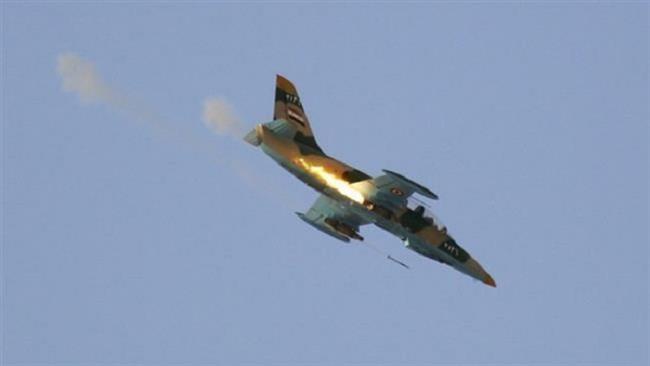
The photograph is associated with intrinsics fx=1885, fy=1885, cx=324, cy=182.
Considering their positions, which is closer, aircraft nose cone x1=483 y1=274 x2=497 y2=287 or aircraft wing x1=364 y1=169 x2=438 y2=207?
aircraft wing x1=364 y1=169 x2=438 y2=207

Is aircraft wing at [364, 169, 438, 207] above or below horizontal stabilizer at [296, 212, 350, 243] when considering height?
above

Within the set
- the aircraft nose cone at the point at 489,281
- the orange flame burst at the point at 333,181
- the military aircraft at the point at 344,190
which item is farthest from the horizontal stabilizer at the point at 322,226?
the aircraft nose cone at the point at 489,281

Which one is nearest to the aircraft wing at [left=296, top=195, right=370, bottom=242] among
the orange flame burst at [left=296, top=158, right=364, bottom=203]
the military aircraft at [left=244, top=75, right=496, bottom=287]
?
the military aircraft at [left=244, top=75, right=496, bottom=287]

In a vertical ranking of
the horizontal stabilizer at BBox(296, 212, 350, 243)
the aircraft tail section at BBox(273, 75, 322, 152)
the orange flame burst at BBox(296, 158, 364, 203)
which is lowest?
the horizontal stabilizer at BBox(296, 212, 350, 243)

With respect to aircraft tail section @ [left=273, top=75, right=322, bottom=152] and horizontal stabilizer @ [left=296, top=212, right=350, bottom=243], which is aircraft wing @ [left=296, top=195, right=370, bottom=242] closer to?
horizontal stabilizer @ [left=296, top=212, right=350, bottom=243]

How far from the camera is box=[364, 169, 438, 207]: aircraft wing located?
57500 millimetres

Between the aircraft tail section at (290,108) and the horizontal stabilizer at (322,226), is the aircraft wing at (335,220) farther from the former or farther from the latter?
the aircraft tail section at (290,108)

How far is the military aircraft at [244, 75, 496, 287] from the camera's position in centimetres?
5909

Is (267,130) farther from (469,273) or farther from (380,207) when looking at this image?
(469,273)

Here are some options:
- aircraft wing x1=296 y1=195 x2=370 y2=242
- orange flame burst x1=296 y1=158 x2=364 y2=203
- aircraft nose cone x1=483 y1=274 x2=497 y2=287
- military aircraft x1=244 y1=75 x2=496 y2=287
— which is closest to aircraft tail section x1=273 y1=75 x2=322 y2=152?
military aircraft x1=244 y1=75 x2=496 y2=287

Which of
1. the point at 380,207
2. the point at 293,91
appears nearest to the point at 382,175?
the point at 380,207

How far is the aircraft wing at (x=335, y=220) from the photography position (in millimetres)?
61594

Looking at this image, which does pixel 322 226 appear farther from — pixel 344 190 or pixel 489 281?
pixel 489 281

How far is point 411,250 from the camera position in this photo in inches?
2430
